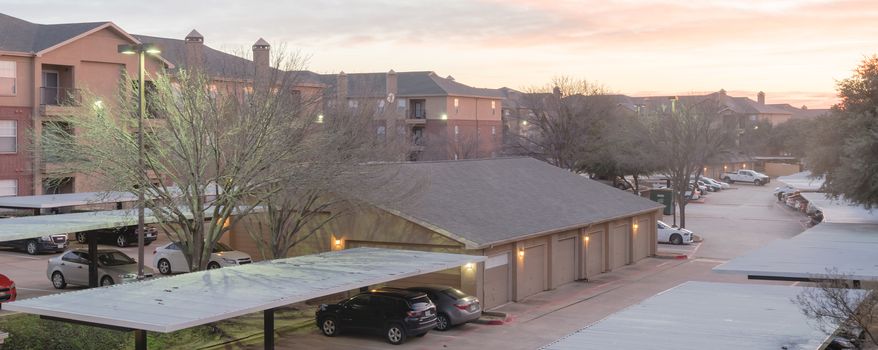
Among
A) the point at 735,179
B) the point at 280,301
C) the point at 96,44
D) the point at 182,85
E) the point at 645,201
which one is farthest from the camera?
the point at 735,179

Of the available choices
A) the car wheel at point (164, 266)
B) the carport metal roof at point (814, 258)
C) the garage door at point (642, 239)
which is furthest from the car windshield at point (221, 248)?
the garage door at point (642, 239)

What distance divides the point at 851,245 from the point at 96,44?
1530 inches

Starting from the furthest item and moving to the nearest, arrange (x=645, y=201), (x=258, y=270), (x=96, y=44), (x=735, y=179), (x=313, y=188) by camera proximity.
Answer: (x=735, y=179)
(x=96, y=44)
(x=645, y=201)
(x=313, y=188)
(x=258, y=270)

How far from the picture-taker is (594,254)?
3875 centimetres

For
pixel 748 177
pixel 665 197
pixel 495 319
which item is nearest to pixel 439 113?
pixel 665 197

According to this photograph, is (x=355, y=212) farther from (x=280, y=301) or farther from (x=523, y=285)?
(x=280, y=301)

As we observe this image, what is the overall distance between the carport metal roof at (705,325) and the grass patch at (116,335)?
10.9m

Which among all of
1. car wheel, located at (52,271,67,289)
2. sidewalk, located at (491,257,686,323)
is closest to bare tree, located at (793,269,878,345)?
sidewalk, located at (491,257,686,323)

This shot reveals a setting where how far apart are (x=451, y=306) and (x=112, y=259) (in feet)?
43.7

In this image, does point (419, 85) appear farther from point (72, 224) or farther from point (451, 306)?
point (451, 306)

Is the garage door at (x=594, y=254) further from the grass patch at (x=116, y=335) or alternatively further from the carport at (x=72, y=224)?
the carport at (x=72, y=224)

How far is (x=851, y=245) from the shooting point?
103 ft

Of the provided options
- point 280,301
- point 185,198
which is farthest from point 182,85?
point 280,301

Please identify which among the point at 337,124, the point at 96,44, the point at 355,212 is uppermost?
the point at 96,44
